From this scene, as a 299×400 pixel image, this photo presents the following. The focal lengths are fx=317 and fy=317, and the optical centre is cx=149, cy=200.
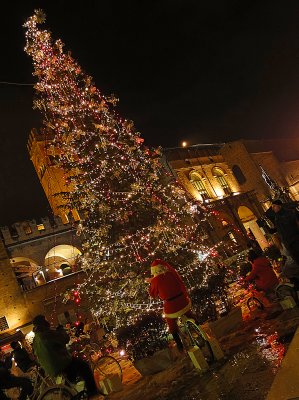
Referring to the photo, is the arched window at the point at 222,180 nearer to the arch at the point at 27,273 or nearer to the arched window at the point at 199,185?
the arched window at the point at 199,185

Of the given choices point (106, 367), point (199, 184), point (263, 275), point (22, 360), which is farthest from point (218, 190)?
point (106, 367)

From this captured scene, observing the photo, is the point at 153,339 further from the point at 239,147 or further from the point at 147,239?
the point at 239,147

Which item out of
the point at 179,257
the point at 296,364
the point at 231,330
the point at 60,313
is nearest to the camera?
the point at 296,364

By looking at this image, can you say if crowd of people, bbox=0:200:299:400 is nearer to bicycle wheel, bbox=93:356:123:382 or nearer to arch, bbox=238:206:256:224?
bicycle wheel, bbox=93:356:123:382

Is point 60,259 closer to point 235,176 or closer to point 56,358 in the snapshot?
point 235,176

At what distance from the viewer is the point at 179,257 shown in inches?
398

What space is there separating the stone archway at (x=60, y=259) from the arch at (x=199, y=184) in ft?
40.5

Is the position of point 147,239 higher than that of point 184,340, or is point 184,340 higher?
point 147,239

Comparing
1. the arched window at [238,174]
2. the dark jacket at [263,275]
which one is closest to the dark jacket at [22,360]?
the dark jacket at [263,275]

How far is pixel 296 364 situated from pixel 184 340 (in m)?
3.13

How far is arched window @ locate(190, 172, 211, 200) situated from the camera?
98.2 feet

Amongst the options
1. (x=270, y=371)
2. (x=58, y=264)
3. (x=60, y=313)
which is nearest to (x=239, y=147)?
(x=58, y=264)

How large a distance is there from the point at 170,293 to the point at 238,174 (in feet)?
102

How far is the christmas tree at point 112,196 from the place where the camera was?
10.0 metres
